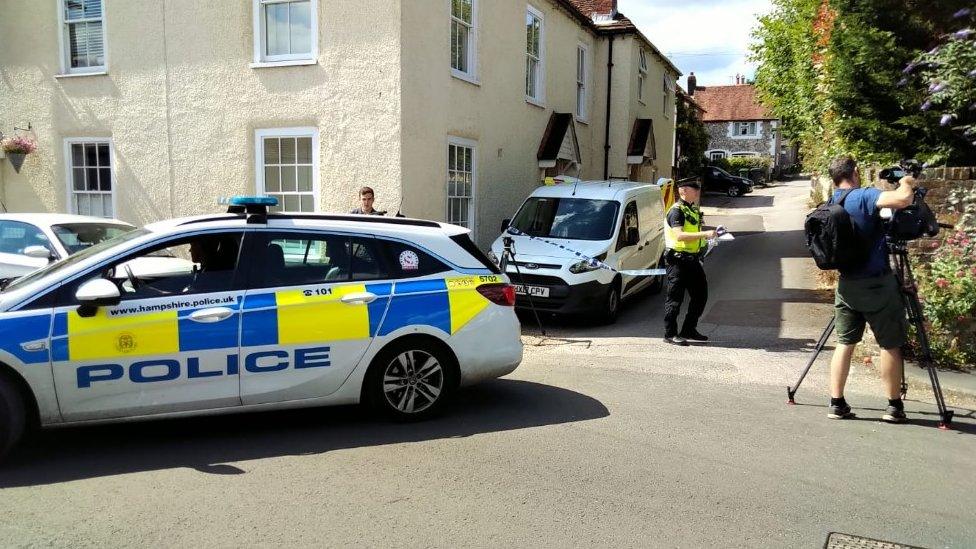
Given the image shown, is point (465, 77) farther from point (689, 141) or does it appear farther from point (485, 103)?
point (689, 141)

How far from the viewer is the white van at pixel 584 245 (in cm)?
971

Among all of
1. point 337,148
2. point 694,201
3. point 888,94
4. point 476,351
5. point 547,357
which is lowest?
point 547,357

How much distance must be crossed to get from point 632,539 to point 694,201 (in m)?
5.56

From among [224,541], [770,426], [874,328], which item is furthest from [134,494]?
[874,328]

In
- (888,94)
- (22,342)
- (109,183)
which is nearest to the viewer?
(22,342)

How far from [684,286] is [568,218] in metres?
2.82

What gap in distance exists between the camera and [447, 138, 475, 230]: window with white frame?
1250 cm

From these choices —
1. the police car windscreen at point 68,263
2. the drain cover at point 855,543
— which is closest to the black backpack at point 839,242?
the drain cover at point 855,543

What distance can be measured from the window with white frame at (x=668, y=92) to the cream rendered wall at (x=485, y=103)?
914cm

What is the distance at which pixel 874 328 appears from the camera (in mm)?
5570

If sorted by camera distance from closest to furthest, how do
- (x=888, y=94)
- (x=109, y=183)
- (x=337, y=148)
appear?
1. (x=888, y=94)
2. (x=337, y=148)
3. (x=109, y=183)

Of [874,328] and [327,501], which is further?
[874,328]

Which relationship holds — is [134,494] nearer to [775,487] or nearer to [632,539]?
[632,539]

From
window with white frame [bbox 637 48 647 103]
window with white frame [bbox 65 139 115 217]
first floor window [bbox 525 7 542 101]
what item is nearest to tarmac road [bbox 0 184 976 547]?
window with white frame [bbox 65 139 115 217]
